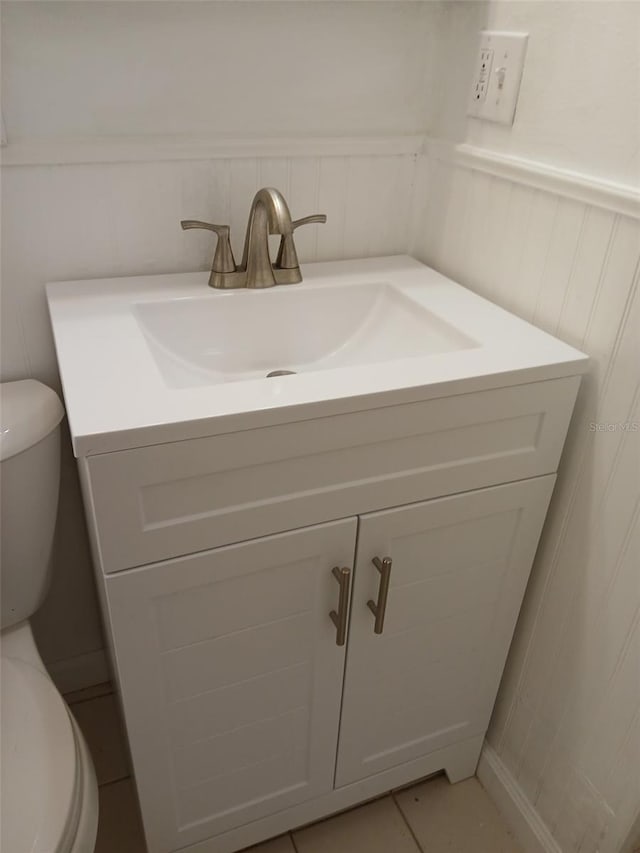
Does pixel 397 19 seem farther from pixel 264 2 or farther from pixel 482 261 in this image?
pixel 482 261

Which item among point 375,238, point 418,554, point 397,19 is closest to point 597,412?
point 418,554

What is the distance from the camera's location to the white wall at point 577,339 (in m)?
0.84

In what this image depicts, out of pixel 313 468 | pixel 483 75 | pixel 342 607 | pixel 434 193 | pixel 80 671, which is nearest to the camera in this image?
pixel 313 468

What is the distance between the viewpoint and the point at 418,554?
950 millimetres

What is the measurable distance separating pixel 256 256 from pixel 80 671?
94 cm

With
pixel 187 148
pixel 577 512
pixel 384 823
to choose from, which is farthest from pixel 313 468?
pixel 384 823

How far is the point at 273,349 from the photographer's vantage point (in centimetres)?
107

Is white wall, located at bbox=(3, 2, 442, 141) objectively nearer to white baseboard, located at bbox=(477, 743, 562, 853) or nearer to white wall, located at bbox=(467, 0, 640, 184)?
white wall, located at bbox=(467, 0, 640, 184)

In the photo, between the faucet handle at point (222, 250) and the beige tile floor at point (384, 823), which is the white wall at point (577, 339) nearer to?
the beige tile floor at point (384, 823)

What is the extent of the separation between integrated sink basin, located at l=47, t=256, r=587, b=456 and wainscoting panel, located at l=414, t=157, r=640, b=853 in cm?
5

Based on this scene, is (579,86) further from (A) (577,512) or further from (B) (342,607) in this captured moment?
(B) (342,607)

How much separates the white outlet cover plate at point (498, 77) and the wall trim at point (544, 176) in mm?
57

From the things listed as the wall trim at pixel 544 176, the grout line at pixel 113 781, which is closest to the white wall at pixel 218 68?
the wall trim at pixel 544 176

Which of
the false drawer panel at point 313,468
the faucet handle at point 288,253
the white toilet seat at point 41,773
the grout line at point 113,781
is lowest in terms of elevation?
the grout line at point 113,781
